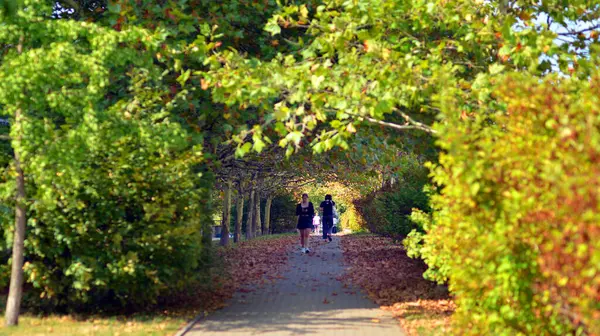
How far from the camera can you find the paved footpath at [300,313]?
32.7 ft

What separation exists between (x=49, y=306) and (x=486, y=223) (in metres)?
6.68

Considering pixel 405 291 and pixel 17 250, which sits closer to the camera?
pixel 17 250

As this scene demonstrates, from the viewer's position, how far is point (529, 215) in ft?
18.6

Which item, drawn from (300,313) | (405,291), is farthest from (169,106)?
(405,291)

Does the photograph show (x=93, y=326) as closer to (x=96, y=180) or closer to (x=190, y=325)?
(x=190, y=325)

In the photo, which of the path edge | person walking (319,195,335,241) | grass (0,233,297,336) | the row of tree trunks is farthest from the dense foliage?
person walking (319,195,335,241)

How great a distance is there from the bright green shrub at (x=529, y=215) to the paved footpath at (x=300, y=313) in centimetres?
284

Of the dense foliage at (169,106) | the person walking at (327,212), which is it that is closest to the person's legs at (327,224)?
the person walking at (327,212)

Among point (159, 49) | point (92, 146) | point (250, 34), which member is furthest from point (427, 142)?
point (92, 146)

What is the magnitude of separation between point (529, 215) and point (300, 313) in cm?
629

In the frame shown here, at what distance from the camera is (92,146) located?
30.3 ft

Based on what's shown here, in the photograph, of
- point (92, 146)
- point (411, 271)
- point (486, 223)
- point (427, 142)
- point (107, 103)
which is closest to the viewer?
point (486, 223)

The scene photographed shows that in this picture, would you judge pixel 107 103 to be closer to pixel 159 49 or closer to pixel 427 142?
pixel 159 49

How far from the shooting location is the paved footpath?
32.7 feet
